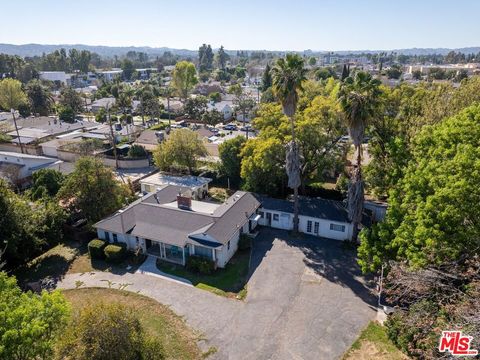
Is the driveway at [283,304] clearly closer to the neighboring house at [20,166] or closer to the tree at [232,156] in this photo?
the tree at [232,156]

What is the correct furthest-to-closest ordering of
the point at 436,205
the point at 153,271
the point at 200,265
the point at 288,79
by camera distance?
the point at 288,79, the point at 153,271, the point at 200,265, the point at 436,205

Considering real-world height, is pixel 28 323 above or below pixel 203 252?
above

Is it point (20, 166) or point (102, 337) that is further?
point (20, 166)

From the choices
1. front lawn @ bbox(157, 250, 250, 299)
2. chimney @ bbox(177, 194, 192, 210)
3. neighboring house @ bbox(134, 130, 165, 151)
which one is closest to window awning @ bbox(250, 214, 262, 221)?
front lawn @ bbox(157, 250, 250, 299)

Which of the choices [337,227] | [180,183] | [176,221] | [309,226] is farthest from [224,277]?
[180,183]

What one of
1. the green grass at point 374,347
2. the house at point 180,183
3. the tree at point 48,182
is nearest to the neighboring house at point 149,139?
the house at point 180,183

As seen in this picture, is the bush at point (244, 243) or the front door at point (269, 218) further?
the front door at point (269, 218)

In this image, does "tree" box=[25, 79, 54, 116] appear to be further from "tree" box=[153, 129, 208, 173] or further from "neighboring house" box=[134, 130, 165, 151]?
"tree" box=[153, 129, 208, 173]

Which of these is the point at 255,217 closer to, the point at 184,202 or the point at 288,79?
the point at 184,202
